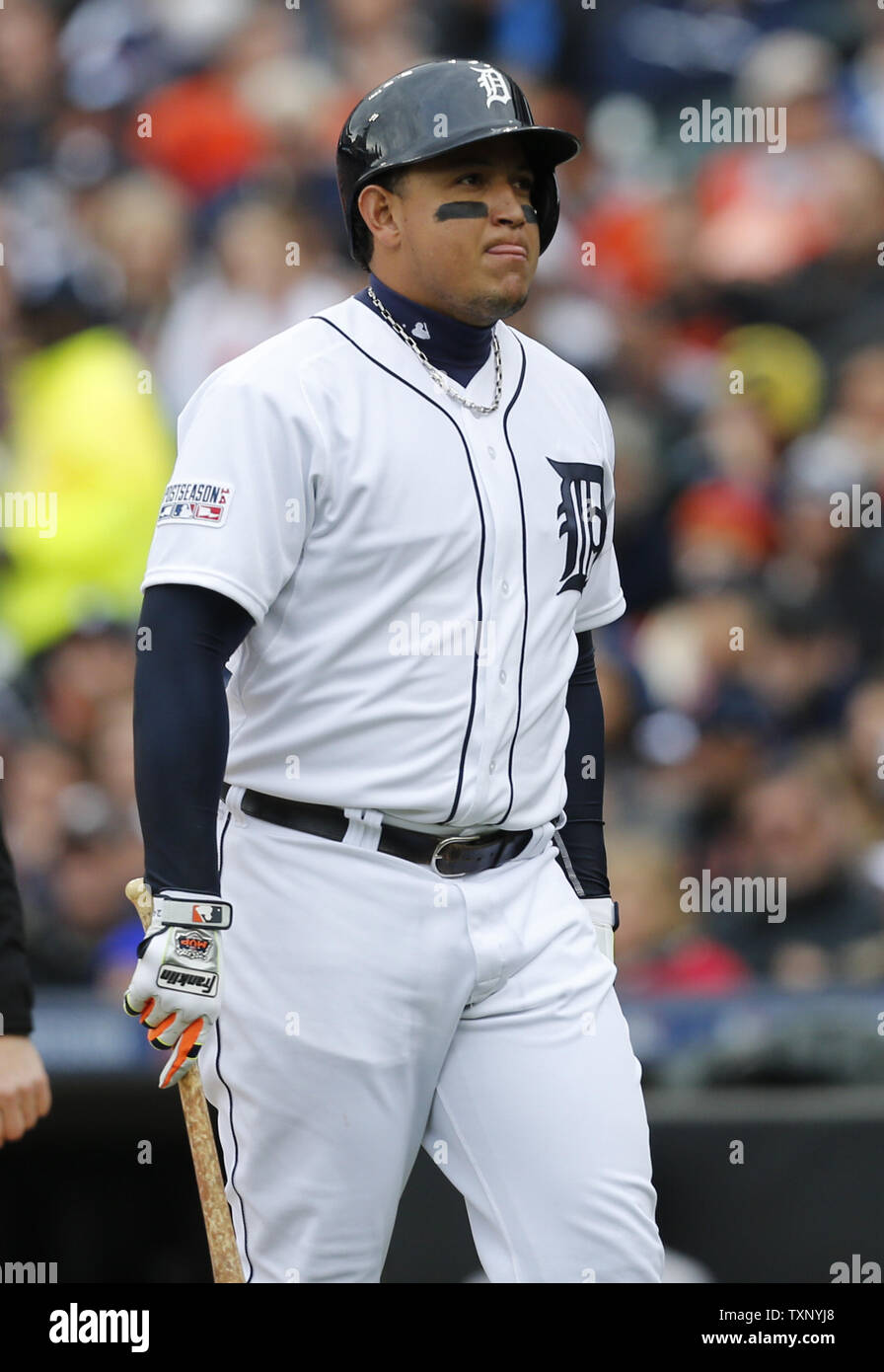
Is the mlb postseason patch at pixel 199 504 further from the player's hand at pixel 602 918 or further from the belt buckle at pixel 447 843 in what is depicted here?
the player's hand at pixel 602 918

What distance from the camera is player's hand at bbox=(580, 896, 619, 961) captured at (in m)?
2.83

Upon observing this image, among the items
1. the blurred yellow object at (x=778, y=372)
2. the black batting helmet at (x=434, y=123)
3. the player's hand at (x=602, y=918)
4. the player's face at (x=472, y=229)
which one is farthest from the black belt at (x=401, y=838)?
the blurred yellow object at (x=778, y=372)

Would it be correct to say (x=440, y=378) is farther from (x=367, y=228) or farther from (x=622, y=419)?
(x=622, y=419)

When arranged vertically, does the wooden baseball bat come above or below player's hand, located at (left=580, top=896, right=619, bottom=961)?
below

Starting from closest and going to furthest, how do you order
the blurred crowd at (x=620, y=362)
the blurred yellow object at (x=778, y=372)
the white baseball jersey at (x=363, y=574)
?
the white baseball jersey at (x=363, y=574) → the blurred crowd at (x=620, y=362) → the blurred yellow object at (x=778, y=372)

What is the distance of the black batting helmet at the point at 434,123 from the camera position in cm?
252

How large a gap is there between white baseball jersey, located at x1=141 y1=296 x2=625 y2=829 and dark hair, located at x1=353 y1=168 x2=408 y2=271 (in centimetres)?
21

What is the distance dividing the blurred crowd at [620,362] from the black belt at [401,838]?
2.23 metres

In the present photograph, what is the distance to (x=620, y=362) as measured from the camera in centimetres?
586

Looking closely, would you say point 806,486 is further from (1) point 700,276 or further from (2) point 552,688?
(2) point 552,688

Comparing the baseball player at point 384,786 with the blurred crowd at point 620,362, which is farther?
the blurred crowd at point 620,362

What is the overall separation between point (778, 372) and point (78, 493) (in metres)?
2.20

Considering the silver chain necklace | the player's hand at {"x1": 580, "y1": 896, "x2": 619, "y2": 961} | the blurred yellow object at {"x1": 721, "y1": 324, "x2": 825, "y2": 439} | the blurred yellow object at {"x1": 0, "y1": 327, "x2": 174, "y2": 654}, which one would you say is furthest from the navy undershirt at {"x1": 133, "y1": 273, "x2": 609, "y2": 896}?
the blurred yellow object at {"x1": 721, "y1": 324, "x2": 825, "y2": 439}

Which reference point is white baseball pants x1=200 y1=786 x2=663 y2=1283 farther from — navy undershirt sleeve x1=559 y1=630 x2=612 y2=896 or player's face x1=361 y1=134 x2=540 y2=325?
player's face x1=361 y1=134 x2=540 y2=325
